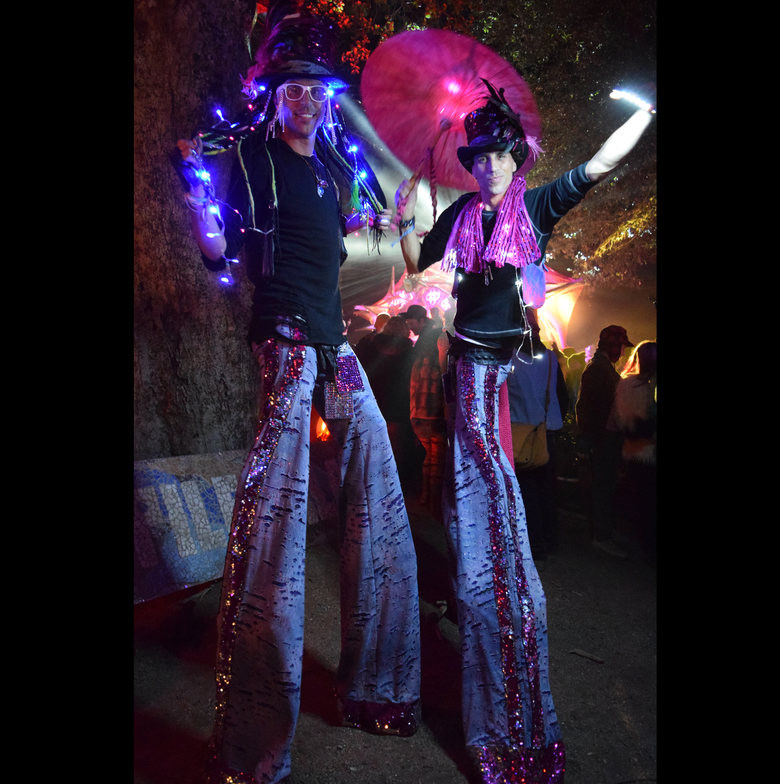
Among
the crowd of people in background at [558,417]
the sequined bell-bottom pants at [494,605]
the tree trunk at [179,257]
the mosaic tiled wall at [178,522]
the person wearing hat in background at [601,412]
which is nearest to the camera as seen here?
the sequined bell-bottom pants at [494,605]

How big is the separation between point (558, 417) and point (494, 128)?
329 cm

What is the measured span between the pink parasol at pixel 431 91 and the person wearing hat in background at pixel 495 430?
0.14m

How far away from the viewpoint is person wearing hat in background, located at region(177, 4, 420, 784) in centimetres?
194

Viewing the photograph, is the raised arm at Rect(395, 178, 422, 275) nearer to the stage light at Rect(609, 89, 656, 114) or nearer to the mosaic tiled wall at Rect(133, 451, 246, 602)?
the stage light at Rect(609, 89, 656, 114)

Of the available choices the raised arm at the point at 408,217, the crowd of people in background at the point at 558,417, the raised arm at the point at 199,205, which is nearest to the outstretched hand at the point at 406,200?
the raised arm at the point at 408,217

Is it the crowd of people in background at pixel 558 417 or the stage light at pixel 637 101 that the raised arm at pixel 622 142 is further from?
the crowd of people in background at pixel 558 417

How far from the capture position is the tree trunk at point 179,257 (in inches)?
153

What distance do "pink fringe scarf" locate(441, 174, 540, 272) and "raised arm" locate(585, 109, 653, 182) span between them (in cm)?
33

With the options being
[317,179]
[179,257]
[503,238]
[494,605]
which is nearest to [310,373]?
[317,179]

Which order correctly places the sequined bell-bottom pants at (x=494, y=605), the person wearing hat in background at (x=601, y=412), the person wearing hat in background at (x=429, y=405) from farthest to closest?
the person wearing hat in background at (x=429, y=405)
the person wearing hat in background at (x=601, y=412)
the sequined bell-bottom pants at (x=494, y=605)

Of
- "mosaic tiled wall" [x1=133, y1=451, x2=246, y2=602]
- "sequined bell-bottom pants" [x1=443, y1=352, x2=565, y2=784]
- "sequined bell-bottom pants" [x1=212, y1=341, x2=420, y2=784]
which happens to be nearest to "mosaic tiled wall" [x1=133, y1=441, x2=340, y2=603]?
"mosaic tiled wall" [x1=133, y1=451, x2=246, y2=602]
